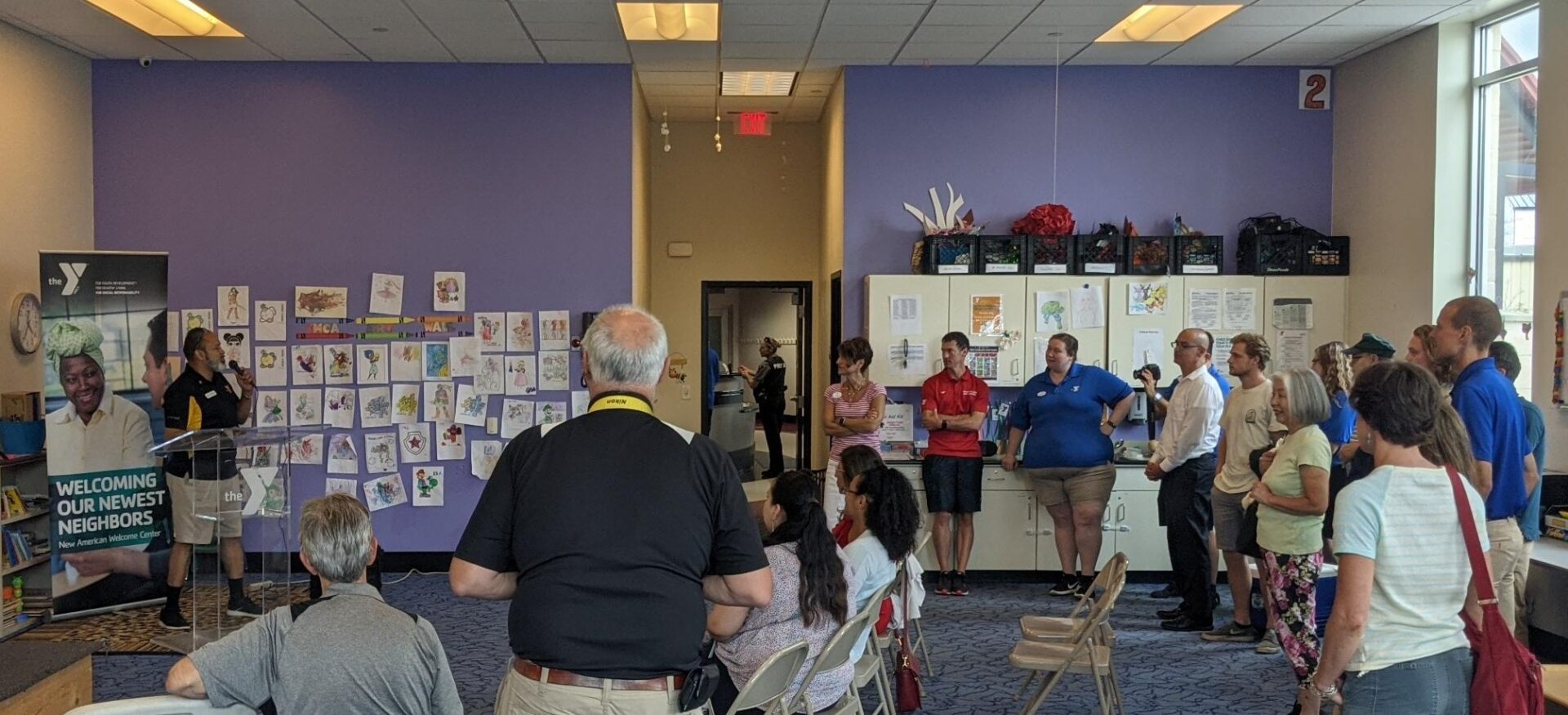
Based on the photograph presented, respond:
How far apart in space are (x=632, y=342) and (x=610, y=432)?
20cm

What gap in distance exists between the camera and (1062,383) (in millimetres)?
6977

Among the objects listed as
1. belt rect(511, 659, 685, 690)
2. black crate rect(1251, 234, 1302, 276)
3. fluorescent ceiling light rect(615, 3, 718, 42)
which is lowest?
belt rect(511, 659, 685, 690)

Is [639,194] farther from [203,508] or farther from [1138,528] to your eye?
[1138,528]

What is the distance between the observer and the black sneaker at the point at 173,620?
6.26 m

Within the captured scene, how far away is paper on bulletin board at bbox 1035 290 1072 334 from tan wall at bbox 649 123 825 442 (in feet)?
10.8

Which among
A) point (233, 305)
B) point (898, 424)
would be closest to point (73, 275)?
point (233, 305)

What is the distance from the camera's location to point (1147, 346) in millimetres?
7543

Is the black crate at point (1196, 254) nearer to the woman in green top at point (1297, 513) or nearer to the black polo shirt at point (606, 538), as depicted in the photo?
the woman in green top at point (1297, 513)

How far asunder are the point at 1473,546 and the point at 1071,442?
4.30 metres

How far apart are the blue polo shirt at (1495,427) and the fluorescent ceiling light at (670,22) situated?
4.17m

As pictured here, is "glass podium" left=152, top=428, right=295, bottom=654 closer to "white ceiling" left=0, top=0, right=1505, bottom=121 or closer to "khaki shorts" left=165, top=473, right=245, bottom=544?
"khaki shorts" left=165, top=473, right=245, bottom=544

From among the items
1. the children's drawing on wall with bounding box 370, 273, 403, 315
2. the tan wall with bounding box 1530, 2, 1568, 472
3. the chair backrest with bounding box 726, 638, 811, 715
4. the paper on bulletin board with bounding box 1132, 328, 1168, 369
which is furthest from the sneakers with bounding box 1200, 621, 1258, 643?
the children's drawing on wall with bounding box 370, 273, 403, 315

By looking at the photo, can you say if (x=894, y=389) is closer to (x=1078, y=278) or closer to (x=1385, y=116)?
(x=1078, y=278)

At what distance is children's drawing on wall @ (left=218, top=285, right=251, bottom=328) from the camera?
7559mm
